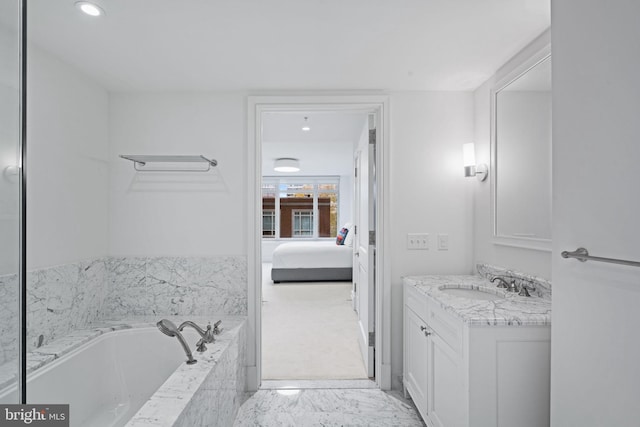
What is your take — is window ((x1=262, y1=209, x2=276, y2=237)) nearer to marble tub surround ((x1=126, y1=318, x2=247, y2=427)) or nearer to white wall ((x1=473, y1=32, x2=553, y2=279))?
marble tub surround ((x1=126, y1=318, x2=247, y2=427))

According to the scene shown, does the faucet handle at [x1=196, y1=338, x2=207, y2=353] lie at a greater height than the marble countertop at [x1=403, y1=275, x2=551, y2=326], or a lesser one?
lesser

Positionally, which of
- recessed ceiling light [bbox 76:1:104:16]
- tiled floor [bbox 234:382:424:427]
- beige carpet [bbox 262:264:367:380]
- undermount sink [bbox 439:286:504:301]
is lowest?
tiled floor [bbox 234:382:424:427]

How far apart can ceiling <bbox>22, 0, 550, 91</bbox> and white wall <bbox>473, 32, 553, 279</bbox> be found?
7cm

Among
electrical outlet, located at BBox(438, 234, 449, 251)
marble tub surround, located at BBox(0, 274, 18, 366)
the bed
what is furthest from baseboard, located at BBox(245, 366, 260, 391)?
the bed

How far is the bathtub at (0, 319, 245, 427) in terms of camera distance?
1416 mm

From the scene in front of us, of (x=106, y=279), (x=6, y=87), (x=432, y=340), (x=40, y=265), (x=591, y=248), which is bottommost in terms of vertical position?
(x=432, y=340)

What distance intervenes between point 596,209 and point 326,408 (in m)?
1.99

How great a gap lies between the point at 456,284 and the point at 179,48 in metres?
2.29

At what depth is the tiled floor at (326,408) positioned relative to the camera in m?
2.05

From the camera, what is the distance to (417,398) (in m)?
2.04

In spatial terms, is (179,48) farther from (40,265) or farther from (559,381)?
(559,381)

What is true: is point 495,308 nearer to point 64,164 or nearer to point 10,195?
point 10,195

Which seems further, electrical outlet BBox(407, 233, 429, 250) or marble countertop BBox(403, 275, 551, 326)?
electrical outlet BBox(407, 233, 429, 250)

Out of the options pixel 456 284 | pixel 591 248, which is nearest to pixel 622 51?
pixel 591 248
